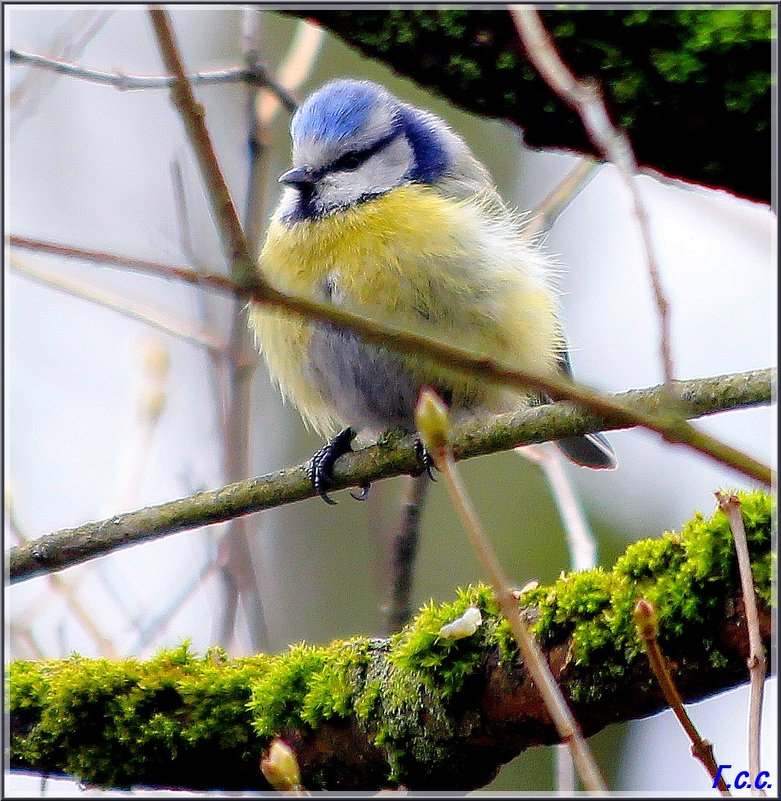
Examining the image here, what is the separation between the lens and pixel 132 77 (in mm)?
2408

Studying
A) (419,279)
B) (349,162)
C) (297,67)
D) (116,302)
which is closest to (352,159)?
(349,162)

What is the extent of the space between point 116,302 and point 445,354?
1891 millimetres

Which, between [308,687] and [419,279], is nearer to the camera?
[308,687]

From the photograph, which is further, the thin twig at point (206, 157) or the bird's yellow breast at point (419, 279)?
the bird's yellow breast at point (419, 279)

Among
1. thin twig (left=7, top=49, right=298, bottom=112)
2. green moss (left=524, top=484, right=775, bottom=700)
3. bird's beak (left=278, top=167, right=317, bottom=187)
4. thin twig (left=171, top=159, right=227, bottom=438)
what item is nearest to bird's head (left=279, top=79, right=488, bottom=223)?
bird's beak (left=278, top=167, right=317, bottom=187)

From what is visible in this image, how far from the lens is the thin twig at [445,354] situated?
39.3 inches

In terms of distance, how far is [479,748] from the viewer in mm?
1952

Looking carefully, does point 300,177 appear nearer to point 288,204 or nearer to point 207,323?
point 288,204

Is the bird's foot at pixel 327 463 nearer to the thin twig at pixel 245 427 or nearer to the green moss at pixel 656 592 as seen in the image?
the thin twig at pixel 245 427

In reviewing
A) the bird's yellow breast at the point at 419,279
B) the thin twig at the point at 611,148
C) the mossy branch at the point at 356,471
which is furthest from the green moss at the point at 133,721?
the thin twig at the point at 611,148

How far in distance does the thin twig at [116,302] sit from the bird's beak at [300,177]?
505mm

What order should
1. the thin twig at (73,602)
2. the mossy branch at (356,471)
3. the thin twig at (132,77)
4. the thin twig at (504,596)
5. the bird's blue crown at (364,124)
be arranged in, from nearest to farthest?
1. the thin twig at (504,596)
2. the mossy branch at (356,471)
3. the thin twig at (132,77)
4. the thin twig at (73,602)
5. the bird's blue crown at (364,124)

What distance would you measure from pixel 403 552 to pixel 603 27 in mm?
1317

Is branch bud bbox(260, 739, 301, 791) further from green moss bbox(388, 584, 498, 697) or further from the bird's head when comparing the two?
the bird's head
